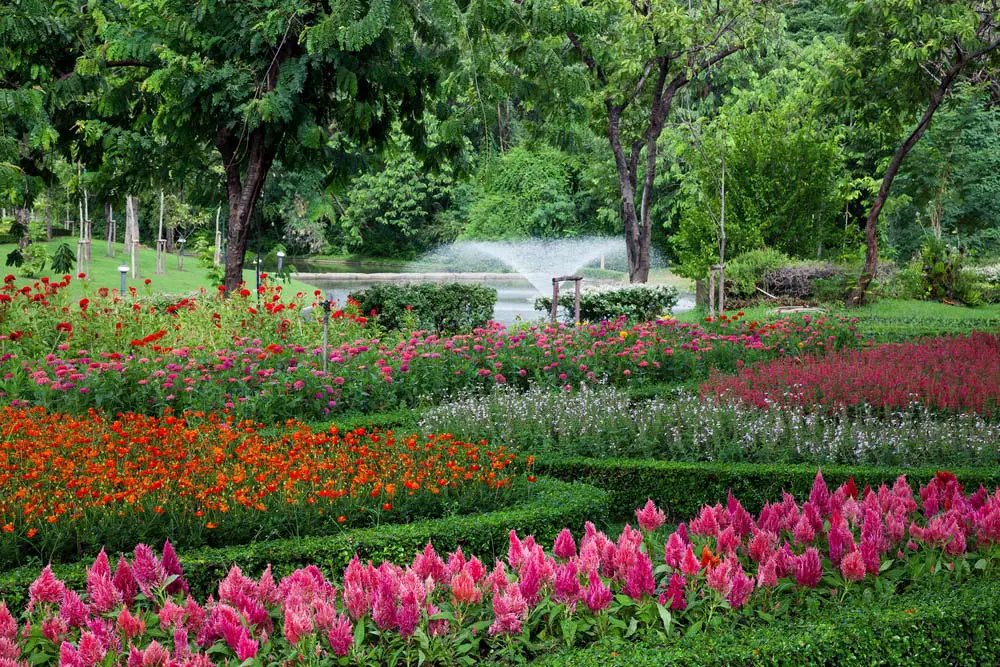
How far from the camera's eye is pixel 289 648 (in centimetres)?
318

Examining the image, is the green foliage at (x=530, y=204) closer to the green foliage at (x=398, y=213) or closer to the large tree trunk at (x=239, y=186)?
the green foliage at (x=398, y=213)

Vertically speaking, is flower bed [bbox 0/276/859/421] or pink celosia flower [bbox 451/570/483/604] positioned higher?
flower bed [bbox 0/276/859/421]

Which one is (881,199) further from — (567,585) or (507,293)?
(567,585)

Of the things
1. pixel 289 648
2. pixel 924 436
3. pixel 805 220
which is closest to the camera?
pixel 289 648

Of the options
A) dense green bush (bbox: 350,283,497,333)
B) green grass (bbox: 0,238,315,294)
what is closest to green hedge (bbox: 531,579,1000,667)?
dense green bush (bbox: 350,283,497,333)

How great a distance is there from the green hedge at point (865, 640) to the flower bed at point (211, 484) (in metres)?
2.03

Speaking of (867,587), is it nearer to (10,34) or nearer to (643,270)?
(10,34)

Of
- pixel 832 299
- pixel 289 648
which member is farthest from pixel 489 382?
pixel 832 299

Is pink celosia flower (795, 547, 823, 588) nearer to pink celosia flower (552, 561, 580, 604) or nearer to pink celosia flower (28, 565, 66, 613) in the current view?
pink celosia flower (552, 561, 580, 604)

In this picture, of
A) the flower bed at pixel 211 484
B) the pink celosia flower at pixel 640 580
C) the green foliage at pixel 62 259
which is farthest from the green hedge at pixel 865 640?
the green foliage at pixel 62 259

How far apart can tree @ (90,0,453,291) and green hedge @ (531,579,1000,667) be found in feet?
19.2

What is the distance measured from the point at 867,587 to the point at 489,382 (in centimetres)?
571

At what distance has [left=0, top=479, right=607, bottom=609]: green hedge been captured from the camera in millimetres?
4492

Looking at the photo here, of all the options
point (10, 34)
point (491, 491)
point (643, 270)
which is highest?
point (10, 34)
